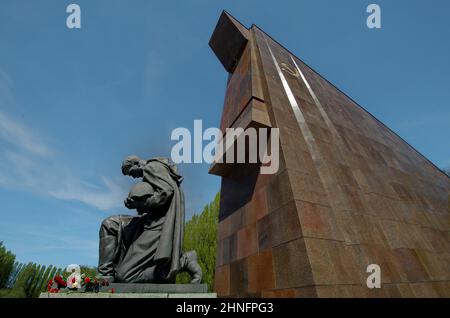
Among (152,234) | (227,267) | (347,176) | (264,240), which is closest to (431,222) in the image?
(347,176)

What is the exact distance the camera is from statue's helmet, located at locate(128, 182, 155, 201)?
4.15 m

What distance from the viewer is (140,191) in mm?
4211

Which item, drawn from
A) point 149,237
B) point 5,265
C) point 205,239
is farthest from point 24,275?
point 149,237

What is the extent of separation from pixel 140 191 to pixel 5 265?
23704 mm

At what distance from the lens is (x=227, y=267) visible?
6.57m

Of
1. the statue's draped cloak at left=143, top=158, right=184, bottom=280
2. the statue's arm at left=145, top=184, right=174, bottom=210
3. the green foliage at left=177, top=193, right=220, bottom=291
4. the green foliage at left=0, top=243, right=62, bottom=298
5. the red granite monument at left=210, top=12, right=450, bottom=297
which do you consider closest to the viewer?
the statue's draped cloak at left=143, top=158, right=184, bottom=280

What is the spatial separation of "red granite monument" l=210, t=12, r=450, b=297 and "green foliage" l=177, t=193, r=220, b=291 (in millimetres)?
7108

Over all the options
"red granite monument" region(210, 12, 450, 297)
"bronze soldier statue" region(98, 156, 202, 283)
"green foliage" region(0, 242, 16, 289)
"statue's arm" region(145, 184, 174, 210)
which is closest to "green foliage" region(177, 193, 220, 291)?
"red granite monument" region(210, 12, 450, 297)

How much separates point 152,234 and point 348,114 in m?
9.32

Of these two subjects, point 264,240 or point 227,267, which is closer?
point 264,240

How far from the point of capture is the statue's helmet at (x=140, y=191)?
4.15m

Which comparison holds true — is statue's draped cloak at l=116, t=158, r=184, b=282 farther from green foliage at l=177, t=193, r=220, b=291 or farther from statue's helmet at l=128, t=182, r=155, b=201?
green foliage at l=177, t=193, r=220, b=291

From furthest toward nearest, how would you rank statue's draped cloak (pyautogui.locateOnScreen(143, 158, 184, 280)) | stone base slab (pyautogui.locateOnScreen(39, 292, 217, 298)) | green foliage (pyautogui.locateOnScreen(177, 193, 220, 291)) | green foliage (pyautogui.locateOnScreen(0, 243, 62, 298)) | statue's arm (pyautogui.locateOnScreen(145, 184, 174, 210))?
green foliage (pyautogui.locateOnScreen(0, 243, 62, 298)), green foliage (pyautogui.locateOnScreen(177, 193, 220, 291)), statue's arm (pyautogui.locateOnScreen(145, 184, 174, 210)), statue's draped cloak (pyautogui.locateOnScreen(143, 158, 184, 280)), stone base slab (pyautogui.locateOnScreen(39, 292, 217, 298))
